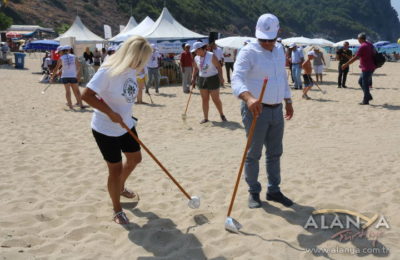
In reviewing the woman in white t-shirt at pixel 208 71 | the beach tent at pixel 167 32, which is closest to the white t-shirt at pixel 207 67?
the woman in white t-shirt at pixel 208 71

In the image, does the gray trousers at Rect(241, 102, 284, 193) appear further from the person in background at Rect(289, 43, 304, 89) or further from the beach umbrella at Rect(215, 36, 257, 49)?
the beach umbrella at Rect(215, 36, 257, 49)

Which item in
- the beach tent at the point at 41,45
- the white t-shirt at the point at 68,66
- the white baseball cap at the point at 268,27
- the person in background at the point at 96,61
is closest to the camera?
the white baseball cap at the point at 268,27

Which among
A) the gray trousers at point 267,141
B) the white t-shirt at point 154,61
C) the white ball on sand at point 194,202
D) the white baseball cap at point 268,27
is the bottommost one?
the white ball on sand at point 194,202

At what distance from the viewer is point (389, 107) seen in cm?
1012

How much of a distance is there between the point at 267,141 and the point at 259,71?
69cm

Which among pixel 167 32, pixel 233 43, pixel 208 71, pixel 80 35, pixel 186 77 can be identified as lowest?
pixel 186 77

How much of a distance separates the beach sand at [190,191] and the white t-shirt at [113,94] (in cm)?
93

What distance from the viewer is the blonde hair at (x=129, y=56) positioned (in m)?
3.24

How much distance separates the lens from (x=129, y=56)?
3.27m

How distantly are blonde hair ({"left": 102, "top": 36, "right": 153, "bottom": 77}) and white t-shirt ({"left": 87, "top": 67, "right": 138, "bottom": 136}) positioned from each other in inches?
2.4

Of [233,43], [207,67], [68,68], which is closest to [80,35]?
[233,43]

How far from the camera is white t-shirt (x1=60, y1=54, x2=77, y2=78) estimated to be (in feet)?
31.8

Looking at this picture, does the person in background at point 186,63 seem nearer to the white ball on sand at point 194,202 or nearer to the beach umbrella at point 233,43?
the beach umbrella at point 233,43

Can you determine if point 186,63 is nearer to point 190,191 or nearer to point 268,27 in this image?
point 190,191
